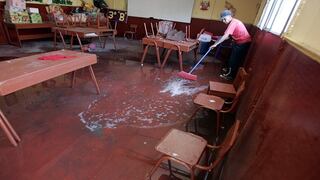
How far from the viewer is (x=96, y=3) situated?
320 inches

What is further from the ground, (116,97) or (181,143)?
(181,143)

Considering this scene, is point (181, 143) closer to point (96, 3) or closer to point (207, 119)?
point (207, 119)

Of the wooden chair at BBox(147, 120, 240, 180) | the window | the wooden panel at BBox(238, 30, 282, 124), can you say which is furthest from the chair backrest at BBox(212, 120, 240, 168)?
the window

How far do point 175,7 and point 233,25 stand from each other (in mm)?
4151

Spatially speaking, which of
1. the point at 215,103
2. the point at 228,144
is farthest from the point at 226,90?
the point at 228,144

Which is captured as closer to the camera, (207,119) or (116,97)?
(207,119)

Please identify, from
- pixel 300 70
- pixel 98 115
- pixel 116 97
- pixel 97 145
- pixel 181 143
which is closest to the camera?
pixel 300 70

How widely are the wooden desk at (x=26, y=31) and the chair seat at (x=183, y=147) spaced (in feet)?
18.9

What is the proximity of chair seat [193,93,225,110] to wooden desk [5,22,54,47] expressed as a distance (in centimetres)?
549

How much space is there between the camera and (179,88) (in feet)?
12.6

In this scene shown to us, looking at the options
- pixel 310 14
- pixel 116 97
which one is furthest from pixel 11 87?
Answer: pixel 310 14

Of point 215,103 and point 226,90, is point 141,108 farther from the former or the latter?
point 226,90

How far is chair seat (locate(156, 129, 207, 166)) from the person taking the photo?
4.72ft

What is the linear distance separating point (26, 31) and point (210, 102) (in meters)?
6.26
